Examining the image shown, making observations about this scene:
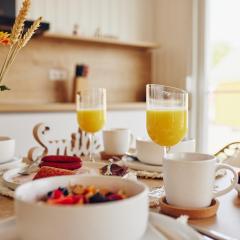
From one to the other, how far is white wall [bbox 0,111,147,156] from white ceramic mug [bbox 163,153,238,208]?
150 cm

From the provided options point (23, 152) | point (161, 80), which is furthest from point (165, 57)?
point (23, 152)

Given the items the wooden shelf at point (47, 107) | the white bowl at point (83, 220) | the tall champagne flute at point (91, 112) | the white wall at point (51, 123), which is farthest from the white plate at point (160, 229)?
the wooden shelf at point (47, 107)

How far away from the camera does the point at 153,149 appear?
3.50 ft

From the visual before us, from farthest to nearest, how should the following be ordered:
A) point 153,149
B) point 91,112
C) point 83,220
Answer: point 91,112 < point 153,149 < point 83,220

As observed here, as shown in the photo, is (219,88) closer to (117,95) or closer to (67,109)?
(117,95)

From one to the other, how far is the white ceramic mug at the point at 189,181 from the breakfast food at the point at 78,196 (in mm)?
144

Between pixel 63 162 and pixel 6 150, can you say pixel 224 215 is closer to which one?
pixel 63 162

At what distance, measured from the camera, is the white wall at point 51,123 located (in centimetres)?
236

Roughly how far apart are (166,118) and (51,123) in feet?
5.39

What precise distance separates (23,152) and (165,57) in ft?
5.30

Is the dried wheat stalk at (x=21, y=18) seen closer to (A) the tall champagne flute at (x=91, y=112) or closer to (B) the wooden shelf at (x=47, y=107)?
(A) the tall champagne flute at (x=91, y=112)

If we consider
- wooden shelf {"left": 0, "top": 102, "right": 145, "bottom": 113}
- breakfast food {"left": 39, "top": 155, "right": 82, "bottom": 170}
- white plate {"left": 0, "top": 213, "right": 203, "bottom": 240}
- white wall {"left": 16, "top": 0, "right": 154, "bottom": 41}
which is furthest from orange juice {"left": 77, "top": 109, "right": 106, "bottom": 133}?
white wall {"left": 16, "top": 0, "right": 154, "bottom": 41}

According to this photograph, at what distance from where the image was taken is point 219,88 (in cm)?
292

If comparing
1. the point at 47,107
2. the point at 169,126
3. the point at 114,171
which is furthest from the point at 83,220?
the point at 47,107
